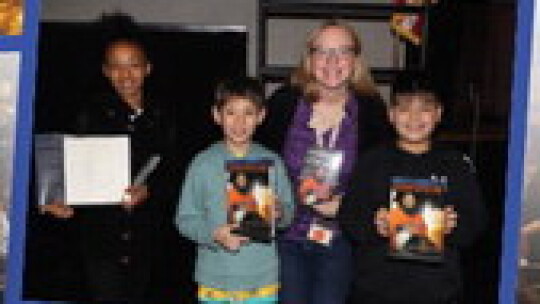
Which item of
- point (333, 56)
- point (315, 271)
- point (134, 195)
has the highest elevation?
point (333, 56)

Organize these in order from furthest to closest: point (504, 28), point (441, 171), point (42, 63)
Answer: point (42, 63), point (504, 28), point (441, 171)

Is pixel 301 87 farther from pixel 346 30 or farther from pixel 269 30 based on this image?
pixel 269 30

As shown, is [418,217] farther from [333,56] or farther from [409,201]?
[333,56]

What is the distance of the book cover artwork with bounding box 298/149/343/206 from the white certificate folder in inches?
25.3

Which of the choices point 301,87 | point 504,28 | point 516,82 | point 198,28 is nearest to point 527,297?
point 516,82

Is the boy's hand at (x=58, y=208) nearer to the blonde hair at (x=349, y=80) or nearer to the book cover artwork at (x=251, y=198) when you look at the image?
the book cover artwork at (x=251, y=198)

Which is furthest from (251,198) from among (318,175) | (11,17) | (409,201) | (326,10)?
(326,10)

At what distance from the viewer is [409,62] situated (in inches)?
192

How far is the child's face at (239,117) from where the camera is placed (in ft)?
8.54

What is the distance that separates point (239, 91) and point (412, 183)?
23.3 inches

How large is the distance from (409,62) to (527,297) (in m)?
2.45

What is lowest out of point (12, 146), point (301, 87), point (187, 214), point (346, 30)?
point (187, 214)

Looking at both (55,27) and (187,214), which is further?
(55,27)

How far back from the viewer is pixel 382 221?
8.39 ft
